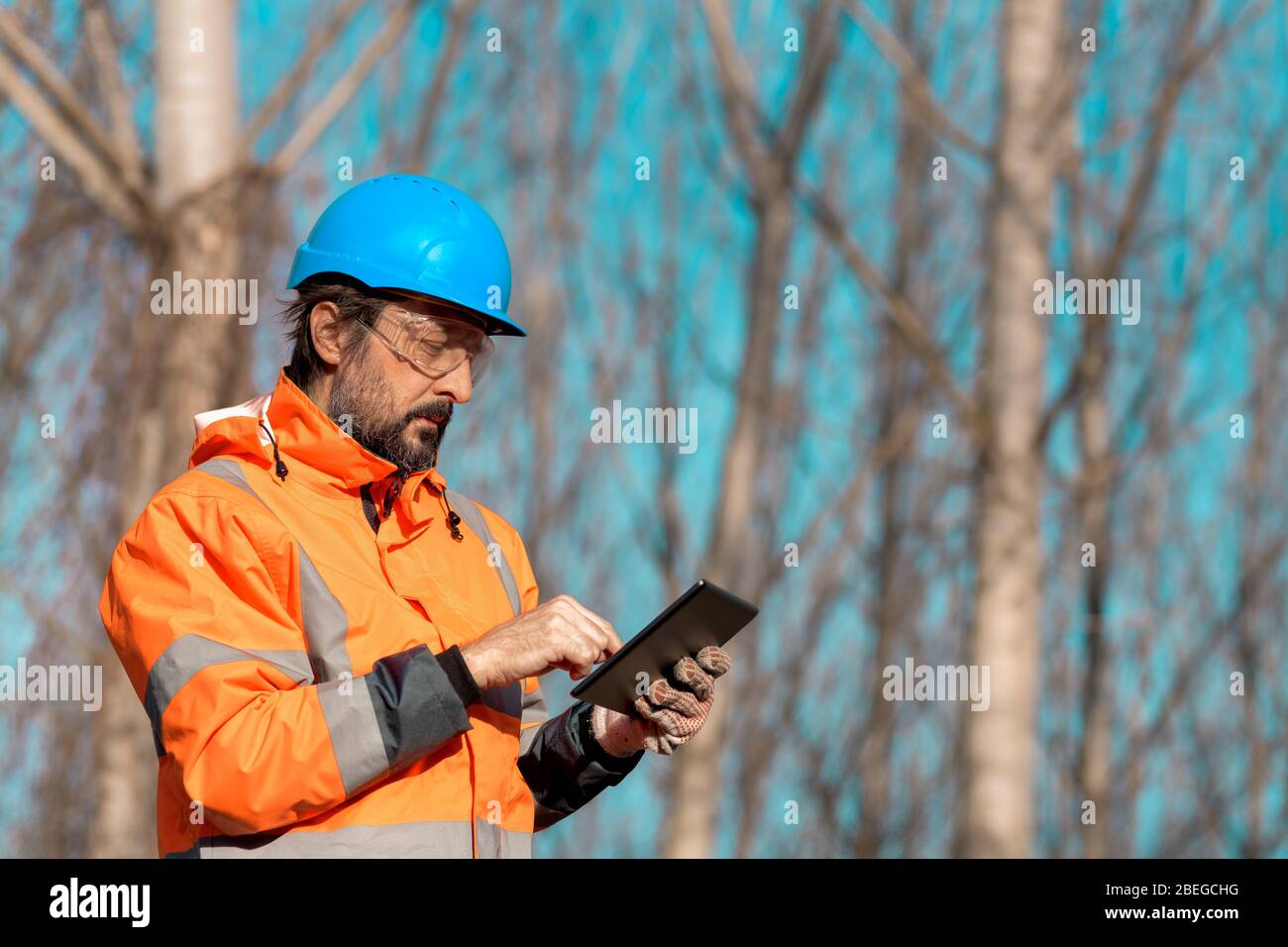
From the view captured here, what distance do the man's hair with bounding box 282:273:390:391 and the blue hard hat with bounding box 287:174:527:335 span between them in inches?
1.0

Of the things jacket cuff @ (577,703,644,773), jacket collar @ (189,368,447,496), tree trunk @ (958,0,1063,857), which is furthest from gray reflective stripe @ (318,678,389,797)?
tree trunk @ (958,0,1063,857)

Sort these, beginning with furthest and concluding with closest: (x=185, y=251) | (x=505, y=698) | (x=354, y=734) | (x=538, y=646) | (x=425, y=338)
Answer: (x=185, y=251), (x=425, y=338), (x=505, y=698), (x=538, y=646), (x=354, y=734)

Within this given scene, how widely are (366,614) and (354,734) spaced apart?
0.83 ft

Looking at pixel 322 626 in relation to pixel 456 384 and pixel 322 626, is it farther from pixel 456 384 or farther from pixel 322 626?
pixel 456 384

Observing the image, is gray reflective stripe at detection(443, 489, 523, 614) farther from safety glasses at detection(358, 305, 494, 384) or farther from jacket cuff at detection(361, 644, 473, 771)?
jacket cuff at detection(361, 644, 473, 771)

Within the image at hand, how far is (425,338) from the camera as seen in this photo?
2775 mm

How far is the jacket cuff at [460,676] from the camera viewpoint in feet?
7.80

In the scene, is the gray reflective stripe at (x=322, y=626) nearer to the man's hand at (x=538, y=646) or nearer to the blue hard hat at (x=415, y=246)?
the man's hand at (x=538, y=646)

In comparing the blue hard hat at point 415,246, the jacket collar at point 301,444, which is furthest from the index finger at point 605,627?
the blue hard hat at point 415,246

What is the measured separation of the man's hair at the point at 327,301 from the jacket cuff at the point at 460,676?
2.11 feet

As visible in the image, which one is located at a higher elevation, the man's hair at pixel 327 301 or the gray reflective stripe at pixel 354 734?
the man's hair at pixel 327 301

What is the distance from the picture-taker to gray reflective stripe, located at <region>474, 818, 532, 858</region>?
2488mm

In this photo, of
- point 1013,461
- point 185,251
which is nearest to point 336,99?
point 185,251

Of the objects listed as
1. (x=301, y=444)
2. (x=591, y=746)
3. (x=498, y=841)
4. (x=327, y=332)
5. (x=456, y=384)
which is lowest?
(x=498, y=841)
